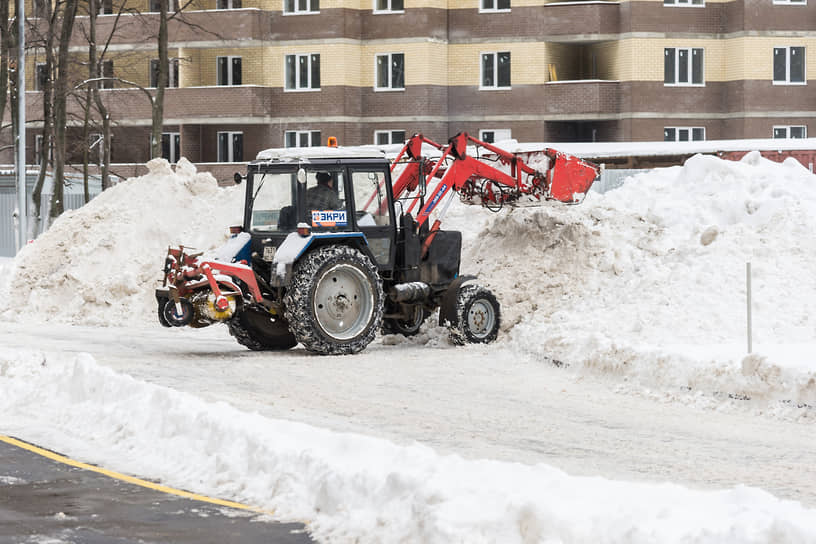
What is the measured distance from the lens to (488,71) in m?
49.0

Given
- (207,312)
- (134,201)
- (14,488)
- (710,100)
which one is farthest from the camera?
(710,100)

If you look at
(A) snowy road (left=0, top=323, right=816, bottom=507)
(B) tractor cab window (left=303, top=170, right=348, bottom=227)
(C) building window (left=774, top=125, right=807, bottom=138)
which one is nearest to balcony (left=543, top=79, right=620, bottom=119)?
(C) building window (left=774, top=125, right=807, bottom=138)

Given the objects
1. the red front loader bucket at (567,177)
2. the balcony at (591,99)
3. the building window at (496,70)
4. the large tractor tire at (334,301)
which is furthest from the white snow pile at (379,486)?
the building window at (496,70)

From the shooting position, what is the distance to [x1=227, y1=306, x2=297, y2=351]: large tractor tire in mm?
19016

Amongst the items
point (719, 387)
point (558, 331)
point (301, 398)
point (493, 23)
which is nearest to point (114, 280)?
point (558, 331)

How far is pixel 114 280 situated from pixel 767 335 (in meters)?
12.0

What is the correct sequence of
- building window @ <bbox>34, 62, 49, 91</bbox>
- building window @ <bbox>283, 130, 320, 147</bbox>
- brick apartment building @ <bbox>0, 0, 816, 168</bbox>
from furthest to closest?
1. building window @ <bbox>34, 62, 49, 91</bbox>
2. building window @ <bbox>283, 130, 320, 147</bbox>
3. brick apartment building @ <bbox>0, 0, 816, 168</bbox>

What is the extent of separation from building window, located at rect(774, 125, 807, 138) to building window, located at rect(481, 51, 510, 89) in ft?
31.5

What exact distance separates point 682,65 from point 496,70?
6569mm

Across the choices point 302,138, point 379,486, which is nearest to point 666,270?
point 379,486

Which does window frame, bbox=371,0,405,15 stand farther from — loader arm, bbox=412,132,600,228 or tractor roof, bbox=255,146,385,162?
tractor roof, bbox=255,146,385,162

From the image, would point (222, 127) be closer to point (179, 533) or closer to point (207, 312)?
point (207, 312)

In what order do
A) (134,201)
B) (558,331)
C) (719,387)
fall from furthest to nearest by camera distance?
(134,201), (558,331), (719,387)

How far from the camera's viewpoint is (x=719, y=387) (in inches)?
561
